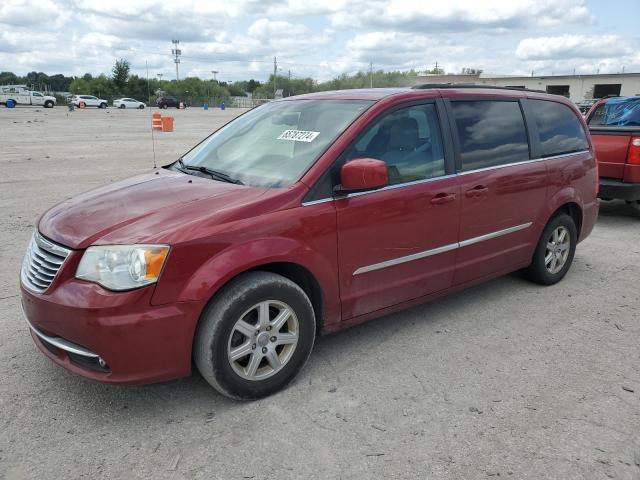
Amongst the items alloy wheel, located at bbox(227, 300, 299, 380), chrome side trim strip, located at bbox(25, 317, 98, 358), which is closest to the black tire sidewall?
alloy wheel, located at bbox(227, 300, 299, 380)

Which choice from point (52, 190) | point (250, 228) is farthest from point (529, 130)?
point (52, 190)

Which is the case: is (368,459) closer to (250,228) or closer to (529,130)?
(250,228)

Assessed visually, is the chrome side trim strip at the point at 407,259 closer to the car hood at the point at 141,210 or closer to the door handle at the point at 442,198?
the door handle at the point at 442,198

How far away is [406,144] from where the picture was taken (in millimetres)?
3820

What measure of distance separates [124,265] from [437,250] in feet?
7.28

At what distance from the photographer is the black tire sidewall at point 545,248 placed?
4980 mm

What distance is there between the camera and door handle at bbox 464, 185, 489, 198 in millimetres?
4094

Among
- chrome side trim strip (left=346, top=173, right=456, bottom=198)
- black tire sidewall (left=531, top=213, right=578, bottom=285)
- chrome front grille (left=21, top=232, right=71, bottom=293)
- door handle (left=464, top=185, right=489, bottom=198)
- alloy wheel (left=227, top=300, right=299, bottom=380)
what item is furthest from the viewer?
black tire sidewall (left=531, top=213, right=578, bottom=285)

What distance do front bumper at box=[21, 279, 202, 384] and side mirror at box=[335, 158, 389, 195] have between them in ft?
3.82

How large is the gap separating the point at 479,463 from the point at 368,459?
1.77 ft

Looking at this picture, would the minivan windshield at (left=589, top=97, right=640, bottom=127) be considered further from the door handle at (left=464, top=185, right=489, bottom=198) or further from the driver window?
the driver window

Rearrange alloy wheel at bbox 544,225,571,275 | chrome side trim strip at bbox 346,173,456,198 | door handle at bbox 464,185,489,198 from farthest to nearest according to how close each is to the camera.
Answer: alloy wheel at bbox 544,225,571,275 → door handle at bbox 464,185,489,198 → chrome side trim strip at bbox 346,173,456,198

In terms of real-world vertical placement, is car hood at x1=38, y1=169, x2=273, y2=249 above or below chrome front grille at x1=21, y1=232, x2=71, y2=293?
above

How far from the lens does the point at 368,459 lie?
2664mm
